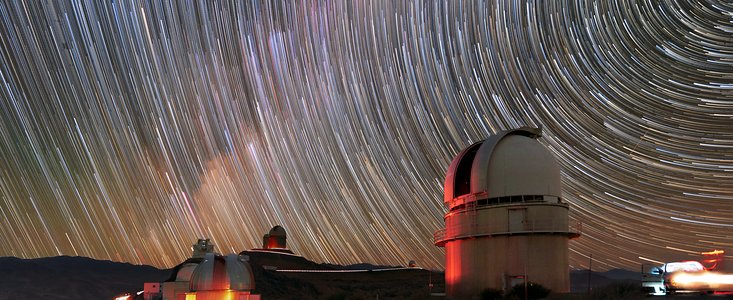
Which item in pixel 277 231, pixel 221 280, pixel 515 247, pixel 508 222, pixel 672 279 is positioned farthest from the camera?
pixel 277 231

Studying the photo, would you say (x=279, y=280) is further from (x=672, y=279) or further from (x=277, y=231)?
(x=672, y=279)

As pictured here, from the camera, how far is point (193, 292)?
3047 centimetres

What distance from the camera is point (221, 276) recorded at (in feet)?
99.2

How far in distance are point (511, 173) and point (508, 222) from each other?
1842 millimetres

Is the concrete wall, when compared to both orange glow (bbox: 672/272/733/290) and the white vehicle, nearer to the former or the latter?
the white vehicle

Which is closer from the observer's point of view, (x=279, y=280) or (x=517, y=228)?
(x=517, y=228)

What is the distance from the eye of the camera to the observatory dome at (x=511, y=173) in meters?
21.9

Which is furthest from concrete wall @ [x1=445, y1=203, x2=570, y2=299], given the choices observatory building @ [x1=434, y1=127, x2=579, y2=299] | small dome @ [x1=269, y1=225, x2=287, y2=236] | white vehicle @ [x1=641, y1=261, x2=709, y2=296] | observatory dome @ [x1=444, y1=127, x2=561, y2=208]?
small dome @ [x1=269, y1=225, x2=287, y2=236]

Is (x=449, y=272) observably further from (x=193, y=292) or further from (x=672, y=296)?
(x=193, y=292)

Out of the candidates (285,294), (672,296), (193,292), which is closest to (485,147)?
(672,296)

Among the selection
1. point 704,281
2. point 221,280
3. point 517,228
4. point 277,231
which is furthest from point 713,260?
point 277,231

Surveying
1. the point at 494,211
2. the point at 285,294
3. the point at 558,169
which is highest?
the point at 558,169

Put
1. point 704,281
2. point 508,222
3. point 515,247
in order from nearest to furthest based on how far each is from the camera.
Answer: point 704,281 → point 515,247 → point 508,222

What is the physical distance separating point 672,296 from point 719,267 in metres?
2.27
